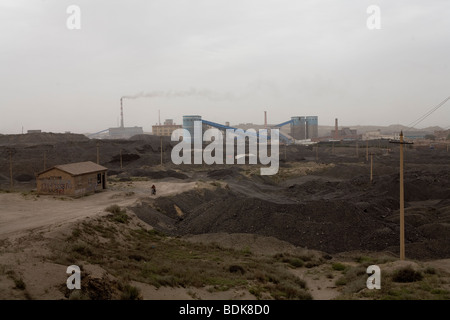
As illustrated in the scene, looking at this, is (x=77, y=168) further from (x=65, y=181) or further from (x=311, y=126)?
(x=311, y=126)

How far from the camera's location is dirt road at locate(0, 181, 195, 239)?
19.7 meters

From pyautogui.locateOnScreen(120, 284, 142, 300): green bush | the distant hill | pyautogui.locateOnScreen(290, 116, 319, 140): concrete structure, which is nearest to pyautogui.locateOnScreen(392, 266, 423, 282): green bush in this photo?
pyautogui.locateOnScreen(120, 284, 142, 300): green bush

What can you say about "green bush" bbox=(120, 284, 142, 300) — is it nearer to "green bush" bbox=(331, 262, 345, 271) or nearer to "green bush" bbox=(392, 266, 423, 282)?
"green bush" bbox=(392, 266, 423, 282)

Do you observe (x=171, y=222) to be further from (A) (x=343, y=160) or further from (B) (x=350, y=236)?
(A) (x=343, y=160)

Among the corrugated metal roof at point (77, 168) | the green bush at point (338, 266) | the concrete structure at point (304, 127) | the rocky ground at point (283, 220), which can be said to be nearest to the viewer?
the rocky ground at point (283, 220)

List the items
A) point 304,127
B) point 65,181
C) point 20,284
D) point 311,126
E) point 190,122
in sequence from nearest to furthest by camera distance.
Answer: point 20,284, point 65,181, point 190,122, point 304,127, point 311,126

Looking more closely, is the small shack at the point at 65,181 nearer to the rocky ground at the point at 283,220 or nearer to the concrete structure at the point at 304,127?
the rocky ground at the point at 283,220

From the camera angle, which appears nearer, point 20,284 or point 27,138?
point 20,284

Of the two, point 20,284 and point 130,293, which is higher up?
point 20,284

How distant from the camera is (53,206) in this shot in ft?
87.1

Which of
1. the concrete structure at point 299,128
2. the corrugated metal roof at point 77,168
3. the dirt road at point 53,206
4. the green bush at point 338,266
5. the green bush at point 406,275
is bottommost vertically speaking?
the green bush at point 338,266

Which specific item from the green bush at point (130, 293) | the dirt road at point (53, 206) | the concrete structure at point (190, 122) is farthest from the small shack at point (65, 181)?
the concrete structure at point (190, 122)

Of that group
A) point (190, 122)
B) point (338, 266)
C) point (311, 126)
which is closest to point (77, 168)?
A: point (338, 266)

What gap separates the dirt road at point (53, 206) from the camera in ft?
64.6
